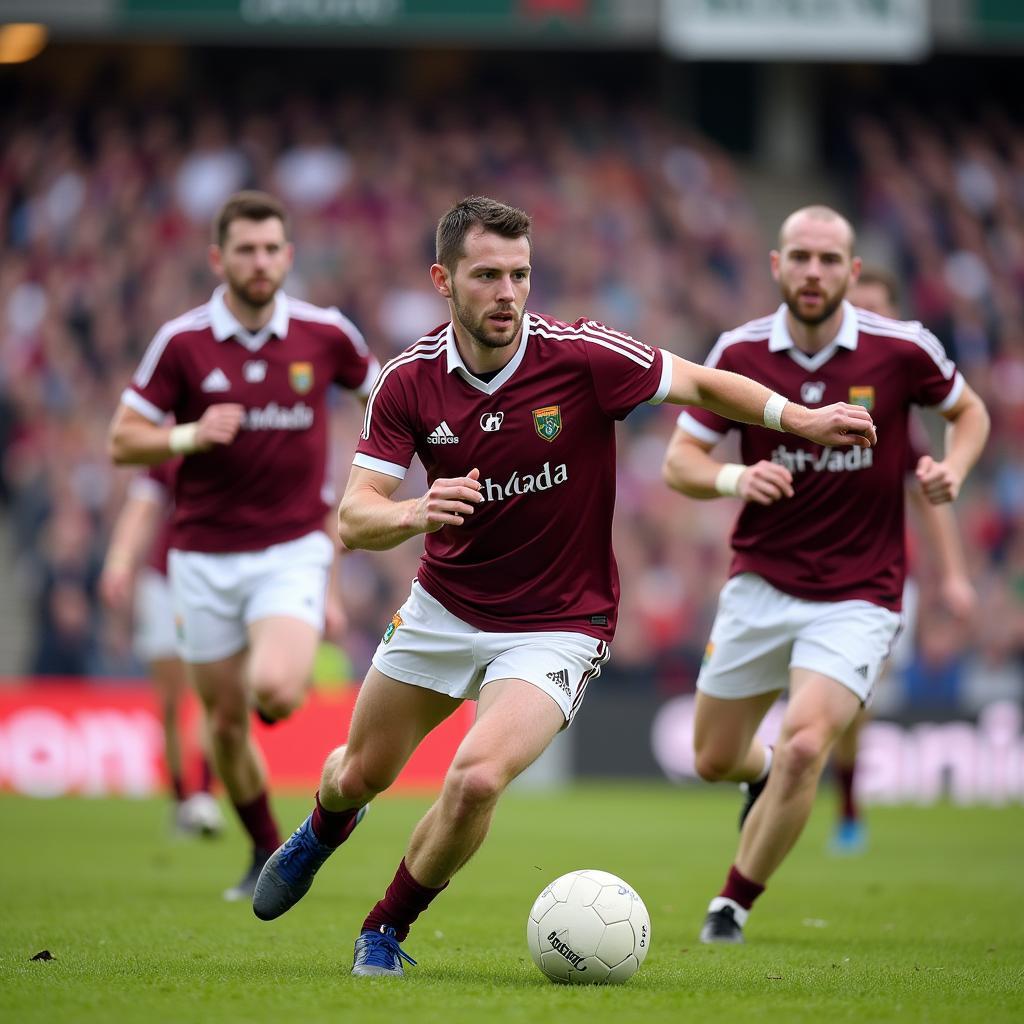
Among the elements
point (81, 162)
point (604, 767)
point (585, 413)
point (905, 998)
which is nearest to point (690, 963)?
point (905, 998)

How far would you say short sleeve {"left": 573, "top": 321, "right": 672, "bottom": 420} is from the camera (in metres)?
6.27

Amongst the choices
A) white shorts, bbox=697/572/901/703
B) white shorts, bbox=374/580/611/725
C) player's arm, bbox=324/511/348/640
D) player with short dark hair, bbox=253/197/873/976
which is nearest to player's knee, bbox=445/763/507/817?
player with short dark hair, bbox=253/197/873/976

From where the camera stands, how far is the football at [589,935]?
19.8 feet

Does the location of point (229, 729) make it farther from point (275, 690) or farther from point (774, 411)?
point (774, 411)

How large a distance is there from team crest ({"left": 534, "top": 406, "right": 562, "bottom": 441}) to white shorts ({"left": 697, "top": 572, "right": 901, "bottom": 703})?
1.98 meters

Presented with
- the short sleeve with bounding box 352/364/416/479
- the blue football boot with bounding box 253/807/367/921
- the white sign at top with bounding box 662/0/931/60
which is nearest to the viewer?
the short sleeve with bounding box 352/364/416/479

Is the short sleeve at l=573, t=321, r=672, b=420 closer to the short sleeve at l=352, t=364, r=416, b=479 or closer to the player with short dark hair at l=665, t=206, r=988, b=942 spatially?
the short sleeve at l=352, t=364, r=416, b=479

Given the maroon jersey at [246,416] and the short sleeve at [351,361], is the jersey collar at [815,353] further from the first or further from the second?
the maroon jersey at [246,416]

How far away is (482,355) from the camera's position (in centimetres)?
627

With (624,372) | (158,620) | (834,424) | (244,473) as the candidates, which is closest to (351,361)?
(244,473)

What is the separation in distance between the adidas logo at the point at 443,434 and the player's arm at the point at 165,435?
2.23 metres

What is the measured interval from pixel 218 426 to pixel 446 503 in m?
2.99

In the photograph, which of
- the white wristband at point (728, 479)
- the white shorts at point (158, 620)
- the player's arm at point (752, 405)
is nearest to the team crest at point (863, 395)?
the white wristband at point (728, 479)

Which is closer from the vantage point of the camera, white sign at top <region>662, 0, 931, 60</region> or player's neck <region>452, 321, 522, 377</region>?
player's neck <region>452, 321, 522, 377</region>
